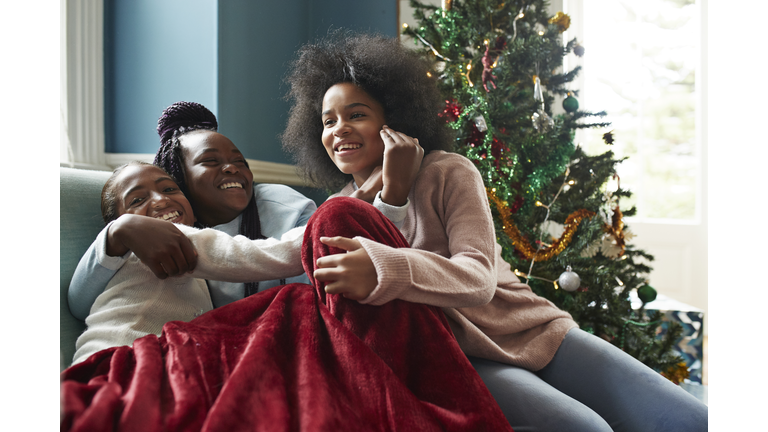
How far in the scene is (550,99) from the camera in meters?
1.71

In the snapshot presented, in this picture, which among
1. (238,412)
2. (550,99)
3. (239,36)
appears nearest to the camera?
(238,412)

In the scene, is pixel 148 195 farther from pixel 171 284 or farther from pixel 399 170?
pixel 399 170

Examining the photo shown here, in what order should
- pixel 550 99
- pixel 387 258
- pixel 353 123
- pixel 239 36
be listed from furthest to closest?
pixel 550 99 → pixel 239 36 → pixel 353 123 → pixel 387 258

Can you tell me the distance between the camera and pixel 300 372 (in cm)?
54

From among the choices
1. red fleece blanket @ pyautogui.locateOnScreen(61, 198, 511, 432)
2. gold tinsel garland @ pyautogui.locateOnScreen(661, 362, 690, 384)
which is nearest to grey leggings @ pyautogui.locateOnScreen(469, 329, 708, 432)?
red fleece blanket @ pyautogui.locateOnScreen(61, 198, 511, 432)

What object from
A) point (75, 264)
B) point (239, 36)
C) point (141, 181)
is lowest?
point (75, 264)

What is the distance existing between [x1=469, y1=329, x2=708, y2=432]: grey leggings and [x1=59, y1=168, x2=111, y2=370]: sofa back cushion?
754 millimetres

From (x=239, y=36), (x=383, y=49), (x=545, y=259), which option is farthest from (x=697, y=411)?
(x=239, y=36)

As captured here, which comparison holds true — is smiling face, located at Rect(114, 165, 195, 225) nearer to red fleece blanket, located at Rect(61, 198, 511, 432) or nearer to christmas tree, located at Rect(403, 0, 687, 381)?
red fleece blanket, located at Rect(61, 198, 511, 432)

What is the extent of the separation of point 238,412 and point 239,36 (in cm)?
137

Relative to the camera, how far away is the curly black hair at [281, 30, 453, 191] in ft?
3.40

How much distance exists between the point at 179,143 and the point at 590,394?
3.38 feet

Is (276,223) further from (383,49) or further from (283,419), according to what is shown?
(283,419)

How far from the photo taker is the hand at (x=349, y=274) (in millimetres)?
613
